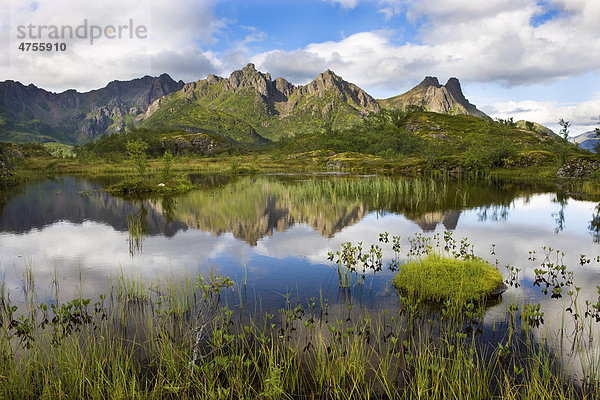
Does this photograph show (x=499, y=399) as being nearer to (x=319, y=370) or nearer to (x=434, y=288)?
(x=319, y=370)

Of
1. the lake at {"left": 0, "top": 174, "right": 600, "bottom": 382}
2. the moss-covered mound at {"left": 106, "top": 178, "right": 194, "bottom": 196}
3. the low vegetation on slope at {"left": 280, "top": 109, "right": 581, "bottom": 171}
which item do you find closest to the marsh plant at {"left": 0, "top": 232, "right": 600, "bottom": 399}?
the lake at {"left": 0, "top": 174, "right": 600, "bottom": 382}

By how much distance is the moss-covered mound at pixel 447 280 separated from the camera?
11852 millimetres

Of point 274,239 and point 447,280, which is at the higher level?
point 447,280

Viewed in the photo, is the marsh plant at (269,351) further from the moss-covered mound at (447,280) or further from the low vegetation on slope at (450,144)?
the low vegetation on slope at (450,144)

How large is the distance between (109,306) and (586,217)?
35.6 m

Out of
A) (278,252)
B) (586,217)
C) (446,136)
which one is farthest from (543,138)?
(278,252)

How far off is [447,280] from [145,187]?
1739 inches

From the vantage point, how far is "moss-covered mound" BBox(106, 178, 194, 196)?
44.7m

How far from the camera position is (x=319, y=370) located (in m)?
7.45

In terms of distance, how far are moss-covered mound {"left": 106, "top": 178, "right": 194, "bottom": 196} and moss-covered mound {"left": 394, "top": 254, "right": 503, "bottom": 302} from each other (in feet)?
129

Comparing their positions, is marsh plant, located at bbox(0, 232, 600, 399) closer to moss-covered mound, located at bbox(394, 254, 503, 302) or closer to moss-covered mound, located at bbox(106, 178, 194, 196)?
moss-covered mound, located at bbox(394, 254, 503, 302)

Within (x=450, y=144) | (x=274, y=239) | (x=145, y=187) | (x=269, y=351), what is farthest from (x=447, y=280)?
(x=450, y=144)

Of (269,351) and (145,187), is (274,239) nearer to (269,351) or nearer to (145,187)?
(269,351)

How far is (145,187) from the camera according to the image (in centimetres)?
4666
